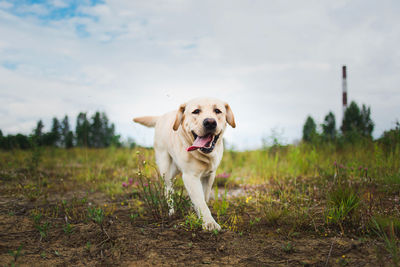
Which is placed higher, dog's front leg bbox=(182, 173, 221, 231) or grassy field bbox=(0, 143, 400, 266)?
dog's front leg bbox=(182, 173, 221, 231)

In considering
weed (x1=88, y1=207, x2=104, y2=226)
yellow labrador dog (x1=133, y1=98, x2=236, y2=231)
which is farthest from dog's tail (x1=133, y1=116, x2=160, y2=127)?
weed (x1=88, y1=207, x2=104, y2=226)

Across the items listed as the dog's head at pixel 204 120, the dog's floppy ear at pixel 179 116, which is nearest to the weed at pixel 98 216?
the dog's head at pixel 204 120

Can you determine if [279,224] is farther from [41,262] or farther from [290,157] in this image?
[290,157]

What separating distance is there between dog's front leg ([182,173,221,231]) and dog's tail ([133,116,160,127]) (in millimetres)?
1781

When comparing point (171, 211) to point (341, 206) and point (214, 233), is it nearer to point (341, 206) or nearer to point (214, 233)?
point (214, 233)

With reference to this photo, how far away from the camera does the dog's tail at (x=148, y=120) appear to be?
4.68 m


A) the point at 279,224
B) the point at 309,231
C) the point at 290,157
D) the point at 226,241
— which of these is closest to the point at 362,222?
the point at 309,231

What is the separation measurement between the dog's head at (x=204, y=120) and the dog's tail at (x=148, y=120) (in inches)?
57.8

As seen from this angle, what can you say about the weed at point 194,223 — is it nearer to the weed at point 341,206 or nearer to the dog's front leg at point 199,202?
the dog's front leg at point 199,202

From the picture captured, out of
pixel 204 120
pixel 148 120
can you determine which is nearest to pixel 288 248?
pixel 204 120

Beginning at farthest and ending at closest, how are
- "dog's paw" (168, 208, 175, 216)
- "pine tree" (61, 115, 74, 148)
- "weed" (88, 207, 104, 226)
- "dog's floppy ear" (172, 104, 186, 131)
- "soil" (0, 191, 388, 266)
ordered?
1. "pine tree" (61, 115, 74, 148)
2. "dog's paw" (168, 208, 175, 216)
3. "dog's floppy ear" (172, 104, 186, 131)
4. "weed" (88, 207, 104, 226)
5. "soil" (0, 191, 388, 266)

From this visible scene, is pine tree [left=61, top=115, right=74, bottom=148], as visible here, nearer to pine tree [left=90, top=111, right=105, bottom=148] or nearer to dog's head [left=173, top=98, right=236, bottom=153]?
pine tree [left=90, top=111, right=105, bottom=148]

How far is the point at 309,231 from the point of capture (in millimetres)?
2799

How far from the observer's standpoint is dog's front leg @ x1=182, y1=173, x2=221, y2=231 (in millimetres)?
2760
